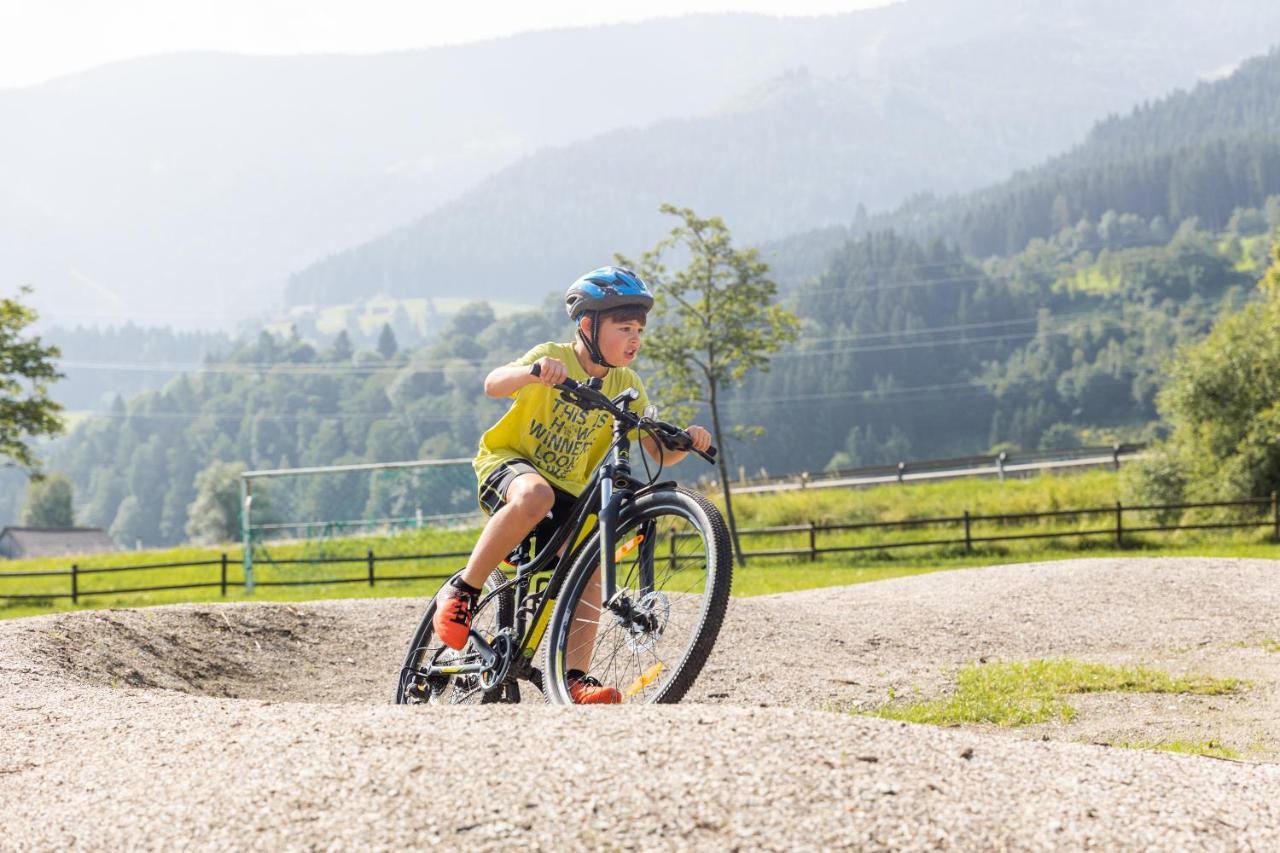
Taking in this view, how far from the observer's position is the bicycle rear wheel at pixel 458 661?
6.55 meters

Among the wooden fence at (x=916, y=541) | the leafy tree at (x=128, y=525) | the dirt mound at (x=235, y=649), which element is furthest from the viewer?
the leafy tree at (x=128, y=525)

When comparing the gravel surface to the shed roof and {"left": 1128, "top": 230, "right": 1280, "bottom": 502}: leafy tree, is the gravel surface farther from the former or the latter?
the shed roof

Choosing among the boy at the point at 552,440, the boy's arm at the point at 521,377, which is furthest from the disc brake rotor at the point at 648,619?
the boy's arm at the point at 521,377

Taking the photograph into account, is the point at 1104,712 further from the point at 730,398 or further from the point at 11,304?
the point at 730,398

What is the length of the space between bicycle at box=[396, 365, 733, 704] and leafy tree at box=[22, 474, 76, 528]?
124 m

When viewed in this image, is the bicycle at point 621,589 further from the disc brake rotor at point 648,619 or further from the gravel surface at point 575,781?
the gravel surface at point 575,781

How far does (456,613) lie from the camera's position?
249 inches

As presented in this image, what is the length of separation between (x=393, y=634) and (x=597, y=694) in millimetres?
7568

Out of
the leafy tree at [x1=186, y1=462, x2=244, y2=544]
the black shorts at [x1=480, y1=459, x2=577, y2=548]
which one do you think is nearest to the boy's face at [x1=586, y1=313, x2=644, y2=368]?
the black shorts at [x1=480, y1=459, x2=577, y2=548]

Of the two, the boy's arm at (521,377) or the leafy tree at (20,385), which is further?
the leafy tree at (20,385)

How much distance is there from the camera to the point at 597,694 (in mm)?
5785

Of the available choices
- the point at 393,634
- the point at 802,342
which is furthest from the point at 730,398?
the point at 393,634

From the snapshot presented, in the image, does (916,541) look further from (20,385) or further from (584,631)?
(20,385)

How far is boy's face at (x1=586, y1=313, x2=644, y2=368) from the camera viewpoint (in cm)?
634
